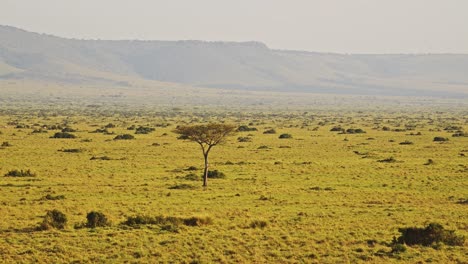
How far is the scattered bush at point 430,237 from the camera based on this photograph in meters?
18.3

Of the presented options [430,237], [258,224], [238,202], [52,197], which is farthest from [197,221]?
[52,197]

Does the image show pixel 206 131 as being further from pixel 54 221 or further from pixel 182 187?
pixel 54 221

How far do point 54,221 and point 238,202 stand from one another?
25.6 ft

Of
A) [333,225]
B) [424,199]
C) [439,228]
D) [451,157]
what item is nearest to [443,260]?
[439,228]

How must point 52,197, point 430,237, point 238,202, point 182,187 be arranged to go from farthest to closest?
point 182,187 → point 52,197 → point 238,202 → point 430,237

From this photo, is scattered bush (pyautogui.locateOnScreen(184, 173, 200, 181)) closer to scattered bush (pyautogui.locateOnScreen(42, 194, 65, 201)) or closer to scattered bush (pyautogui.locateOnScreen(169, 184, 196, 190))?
scattered bush (pyautogui.locateOnScreen(169, 184, 196, 190))

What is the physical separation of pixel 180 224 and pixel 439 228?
7.86 m

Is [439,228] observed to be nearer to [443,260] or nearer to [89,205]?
[443,260]

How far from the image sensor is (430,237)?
60.3 ft

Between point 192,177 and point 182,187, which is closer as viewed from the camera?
point 182,187

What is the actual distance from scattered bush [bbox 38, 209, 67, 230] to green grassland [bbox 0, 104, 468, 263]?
0.41 metres

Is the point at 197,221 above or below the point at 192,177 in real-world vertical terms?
above

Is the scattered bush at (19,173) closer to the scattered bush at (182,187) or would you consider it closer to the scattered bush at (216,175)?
the scattered bush at (182,187)

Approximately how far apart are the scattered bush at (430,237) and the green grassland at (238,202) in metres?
0.39
